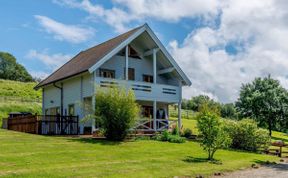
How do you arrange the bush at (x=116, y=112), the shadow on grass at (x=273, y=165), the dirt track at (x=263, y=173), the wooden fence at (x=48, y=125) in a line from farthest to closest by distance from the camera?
the wooden fence at (x=48, y=125)
the bush at (x=116, y=112)
the shadow on grass at (x=273, y=165)
the dirt track at (x=263, y=173)

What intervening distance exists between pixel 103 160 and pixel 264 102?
39271 mm

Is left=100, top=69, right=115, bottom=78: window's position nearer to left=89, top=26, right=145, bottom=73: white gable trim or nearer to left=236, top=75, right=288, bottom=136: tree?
left=89, top=26, right=145, bottom=73: white gable trim

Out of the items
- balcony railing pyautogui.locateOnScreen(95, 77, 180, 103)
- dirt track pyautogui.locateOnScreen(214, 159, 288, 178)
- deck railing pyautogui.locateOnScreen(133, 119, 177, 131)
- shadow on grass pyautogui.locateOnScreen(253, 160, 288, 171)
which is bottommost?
shadow on grass pyautogui.locateOnScreen(253, 160, 288, 171)

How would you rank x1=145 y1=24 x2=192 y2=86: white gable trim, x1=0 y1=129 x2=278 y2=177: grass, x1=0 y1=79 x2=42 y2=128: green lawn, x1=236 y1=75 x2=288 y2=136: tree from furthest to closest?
x1=236 y1=75 x2=288 y2=136: tree < x1=0 y1=79 x2=42 y2=128: green lawn < x1=145 y1=24 x2=192 y2=86: white gable trim < x1=0 y1=129 x2=278 y2=177: grass

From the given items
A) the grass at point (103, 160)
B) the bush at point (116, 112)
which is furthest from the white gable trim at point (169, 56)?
the grass at point (103, 160)

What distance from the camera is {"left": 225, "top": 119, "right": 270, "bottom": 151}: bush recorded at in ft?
86.0

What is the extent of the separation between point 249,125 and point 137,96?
28.8ft

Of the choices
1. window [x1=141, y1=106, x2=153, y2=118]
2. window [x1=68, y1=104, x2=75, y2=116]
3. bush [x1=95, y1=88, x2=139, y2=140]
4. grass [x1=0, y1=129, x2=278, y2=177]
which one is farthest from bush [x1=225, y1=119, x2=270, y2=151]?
window [x1=68, y1=104, x2=75, y2=116]

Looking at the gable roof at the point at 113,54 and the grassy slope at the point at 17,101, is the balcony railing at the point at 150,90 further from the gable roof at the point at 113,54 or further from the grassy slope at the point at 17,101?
the grassy slope at the point at 17,101

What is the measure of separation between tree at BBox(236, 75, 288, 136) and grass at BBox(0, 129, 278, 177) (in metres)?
31.1

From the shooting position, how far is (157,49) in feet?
99.2

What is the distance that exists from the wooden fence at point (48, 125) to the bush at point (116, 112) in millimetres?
4530

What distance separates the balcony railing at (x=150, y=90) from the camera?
26547 millimetres

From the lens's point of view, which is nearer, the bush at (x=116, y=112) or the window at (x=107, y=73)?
the bush at (x=116, y=112)
